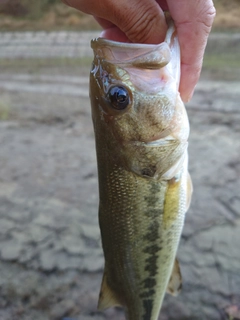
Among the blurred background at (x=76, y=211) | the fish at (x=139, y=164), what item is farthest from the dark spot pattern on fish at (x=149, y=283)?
the blurred background at (x=76, y=211)

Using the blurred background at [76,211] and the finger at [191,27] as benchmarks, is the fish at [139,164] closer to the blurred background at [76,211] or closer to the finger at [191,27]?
the finger at [191,27]

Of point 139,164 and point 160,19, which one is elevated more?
point 160,19

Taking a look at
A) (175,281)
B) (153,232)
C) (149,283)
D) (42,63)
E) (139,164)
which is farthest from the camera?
(42,63)

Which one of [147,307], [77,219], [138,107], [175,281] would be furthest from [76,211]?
[138,107]

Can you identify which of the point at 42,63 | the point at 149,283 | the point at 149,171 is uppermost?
the point at 149,171

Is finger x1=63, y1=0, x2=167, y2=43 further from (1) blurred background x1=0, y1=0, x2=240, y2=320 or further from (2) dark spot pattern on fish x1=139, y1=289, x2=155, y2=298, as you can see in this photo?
(1) blurred background x1=0, y1=0, x2=240, y2=320

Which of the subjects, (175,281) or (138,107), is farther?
(175,281)

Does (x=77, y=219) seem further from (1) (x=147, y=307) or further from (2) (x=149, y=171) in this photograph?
(2) (x=149, y=171)

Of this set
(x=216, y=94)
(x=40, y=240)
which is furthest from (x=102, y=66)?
(x=216, y=94)
